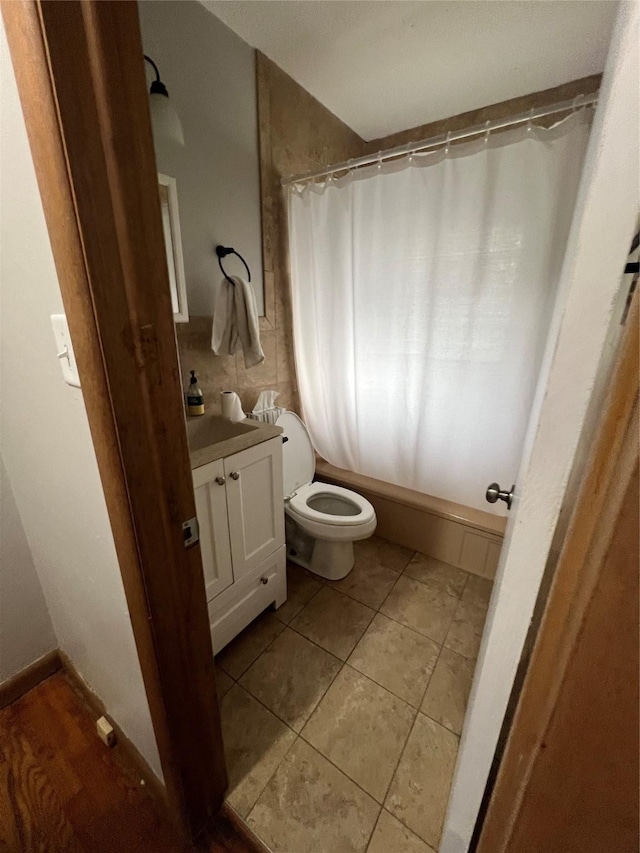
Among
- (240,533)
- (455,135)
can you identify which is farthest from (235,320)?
(455,135)

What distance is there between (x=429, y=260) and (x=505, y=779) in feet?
5.64

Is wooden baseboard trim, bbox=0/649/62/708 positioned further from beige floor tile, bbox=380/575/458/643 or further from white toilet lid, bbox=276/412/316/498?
beige floor tile, bbox=380/575/458/643

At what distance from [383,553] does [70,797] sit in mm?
1478

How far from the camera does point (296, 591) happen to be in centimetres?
165

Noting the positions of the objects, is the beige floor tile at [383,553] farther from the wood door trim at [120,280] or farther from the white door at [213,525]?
the wood door trim at [120,280]

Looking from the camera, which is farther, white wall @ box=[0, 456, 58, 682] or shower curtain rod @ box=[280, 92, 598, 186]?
shower curtain rod @ box=[280, 92, 598, 186]

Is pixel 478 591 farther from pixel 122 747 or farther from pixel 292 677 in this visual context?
pixel 122 747

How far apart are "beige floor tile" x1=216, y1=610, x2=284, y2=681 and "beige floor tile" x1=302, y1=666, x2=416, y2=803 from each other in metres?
0.32

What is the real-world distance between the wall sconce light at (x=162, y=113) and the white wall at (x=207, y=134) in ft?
0.32

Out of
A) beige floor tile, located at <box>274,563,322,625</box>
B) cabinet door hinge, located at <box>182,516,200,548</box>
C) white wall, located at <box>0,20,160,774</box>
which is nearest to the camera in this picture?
white wall, located at <box>0,20,160,774</box>

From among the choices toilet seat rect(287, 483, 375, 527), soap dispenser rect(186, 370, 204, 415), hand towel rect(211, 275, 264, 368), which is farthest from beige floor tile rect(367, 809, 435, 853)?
hand towel rect(211, 275, 264, 368)

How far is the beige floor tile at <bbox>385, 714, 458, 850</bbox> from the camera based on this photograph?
90 centimetres

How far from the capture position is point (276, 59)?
1515 mm

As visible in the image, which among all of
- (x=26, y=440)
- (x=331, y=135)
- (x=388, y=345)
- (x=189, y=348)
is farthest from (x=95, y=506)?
(x=331, y=135)
